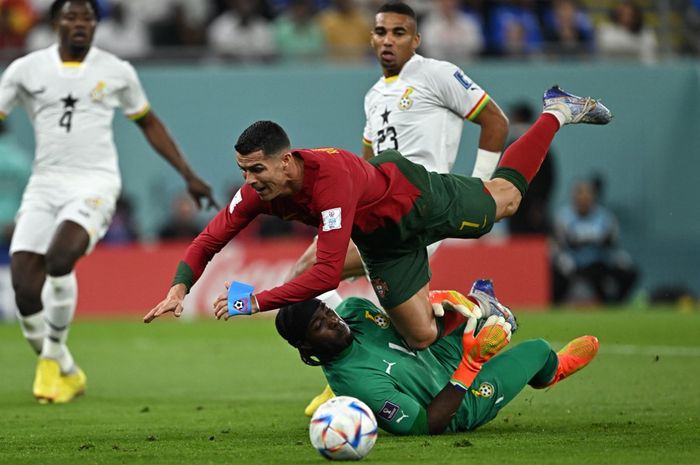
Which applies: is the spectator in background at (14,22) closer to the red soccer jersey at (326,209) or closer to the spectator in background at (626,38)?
the spectator in background at (626,38)

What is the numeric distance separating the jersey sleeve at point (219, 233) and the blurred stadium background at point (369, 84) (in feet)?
40.2

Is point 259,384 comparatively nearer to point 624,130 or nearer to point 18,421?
point 18,421

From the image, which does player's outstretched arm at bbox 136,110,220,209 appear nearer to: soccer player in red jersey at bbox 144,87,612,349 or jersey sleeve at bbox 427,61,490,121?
jersey sleeve at bbox 427,61,490,121

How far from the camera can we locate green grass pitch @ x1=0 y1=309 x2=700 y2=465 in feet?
25.1

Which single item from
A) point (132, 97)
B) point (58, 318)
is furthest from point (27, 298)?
point (132, 97)

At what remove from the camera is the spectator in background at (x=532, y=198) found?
21188mm

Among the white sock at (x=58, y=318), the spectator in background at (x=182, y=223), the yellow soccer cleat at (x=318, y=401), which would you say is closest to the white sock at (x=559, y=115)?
the yellow soccer cleat at (x=318, y=401)

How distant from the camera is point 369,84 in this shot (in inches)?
862

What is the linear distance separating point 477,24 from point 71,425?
1368cm

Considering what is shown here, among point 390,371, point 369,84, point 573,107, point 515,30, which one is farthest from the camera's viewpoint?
point 369,84

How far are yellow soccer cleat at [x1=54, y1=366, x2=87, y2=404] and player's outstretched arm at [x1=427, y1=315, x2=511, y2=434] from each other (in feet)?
13.1

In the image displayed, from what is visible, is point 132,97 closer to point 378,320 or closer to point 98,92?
point 98,92

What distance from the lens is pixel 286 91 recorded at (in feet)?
72.0

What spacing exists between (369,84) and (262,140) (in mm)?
14161
